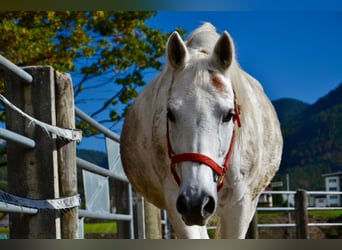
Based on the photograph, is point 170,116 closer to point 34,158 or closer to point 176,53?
point 176,53

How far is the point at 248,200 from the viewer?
2104mm

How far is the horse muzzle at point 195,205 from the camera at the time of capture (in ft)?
5.04

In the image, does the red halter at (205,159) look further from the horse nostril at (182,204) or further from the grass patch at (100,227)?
the grass patch at (100,227)

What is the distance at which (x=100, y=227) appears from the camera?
4.64 m

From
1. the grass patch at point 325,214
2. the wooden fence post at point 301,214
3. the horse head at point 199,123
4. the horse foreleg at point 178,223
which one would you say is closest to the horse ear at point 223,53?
the horse head at point 199,123

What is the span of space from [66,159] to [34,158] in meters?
0.14

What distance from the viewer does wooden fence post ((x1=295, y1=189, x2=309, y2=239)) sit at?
5.64 m

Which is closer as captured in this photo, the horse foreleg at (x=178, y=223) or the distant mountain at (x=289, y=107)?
the horse foreleg at (x=178, y=223)

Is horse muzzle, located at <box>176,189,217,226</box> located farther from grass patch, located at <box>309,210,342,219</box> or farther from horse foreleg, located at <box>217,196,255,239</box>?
grass patch, located at <box>309,210,342,219</box>

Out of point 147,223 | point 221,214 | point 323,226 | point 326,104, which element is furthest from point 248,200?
point 326,104

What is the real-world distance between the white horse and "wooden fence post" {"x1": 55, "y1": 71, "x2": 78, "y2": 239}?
286 mm

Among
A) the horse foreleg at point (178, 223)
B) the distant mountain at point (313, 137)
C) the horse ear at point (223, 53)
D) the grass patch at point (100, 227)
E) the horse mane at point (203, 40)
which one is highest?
the distant mountain at point (313, 137)

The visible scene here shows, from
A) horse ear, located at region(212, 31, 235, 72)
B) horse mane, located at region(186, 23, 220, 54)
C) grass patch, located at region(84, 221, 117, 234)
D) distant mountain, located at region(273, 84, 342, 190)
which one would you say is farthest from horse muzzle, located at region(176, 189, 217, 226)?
distant mountain, located at region(273, 84, 342, 190)

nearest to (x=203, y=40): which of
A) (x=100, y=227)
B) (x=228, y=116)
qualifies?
(x=228, y=116)
